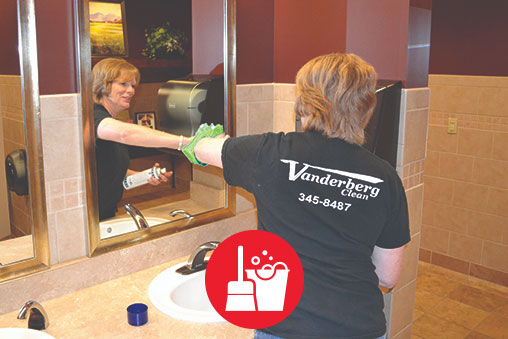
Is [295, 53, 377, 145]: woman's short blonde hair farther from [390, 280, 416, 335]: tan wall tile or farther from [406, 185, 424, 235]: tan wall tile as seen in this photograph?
[390, 280, 416, 335]: tan wall tile

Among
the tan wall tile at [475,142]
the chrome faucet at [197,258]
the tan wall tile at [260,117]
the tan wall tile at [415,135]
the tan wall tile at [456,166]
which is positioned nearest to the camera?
the chrome faucet at [197,258]

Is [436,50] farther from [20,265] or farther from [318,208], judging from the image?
[20,265]

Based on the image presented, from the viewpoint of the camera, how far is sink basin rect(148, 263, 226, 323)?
1.54 metres

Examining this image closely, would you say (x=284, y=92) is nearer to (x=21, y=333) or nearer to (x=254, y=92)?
(x=254, y=92)

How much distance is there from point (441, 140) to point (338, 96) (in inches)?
109

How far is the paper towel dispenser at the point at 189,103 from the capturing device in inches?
74.7

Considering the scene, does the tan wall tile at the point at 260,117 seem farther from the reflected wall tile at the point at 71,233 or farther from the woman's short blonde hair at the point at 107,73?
the reflected wall tile at the point at 71,233

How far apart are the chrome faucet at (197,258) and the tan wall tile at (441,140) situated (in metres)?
2.49

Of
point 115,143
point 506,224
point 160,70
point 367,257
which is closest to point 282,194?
point 367,257

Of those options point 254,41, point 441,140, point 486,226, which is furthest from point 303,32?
point 486,226

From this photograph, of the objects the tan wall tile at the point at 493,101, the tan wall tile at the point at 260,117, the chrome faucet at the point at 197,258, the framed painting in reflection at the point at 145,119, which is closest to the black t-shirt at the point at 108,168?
the framed painting in reflection at the point at 145,119

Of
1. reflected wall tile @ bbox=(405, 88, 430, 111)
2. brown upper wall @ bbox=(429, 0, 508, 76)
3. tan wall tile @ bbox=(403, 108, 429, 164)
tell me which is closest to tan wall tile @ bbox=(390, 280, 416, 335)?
tan wall tile @ bbox=(403, 108, 429, 164)

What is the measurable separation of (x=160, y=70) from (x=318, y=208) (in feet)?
3.01

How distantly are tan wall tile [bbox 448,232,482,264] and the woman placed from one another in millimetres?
2667
